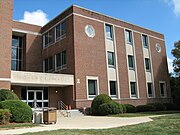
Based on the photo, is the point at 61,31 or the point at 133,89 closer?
the point at 61,31

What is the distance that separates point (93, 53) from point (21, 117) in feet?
45.4

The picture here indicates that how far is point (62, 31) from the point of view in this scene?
87.8 ft

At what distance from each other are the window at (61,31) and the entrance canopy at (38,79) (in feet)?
19.5

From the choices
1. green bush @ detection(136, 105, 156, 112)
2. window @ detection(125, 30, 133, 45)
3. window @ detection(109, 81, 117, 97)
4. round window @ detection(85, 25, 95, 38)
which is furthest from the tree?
round window @ detection(85, 25, 95, 38)

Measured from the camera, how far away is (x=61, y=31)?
26953mm

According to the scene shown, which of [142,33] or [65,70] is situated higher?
[142,33]

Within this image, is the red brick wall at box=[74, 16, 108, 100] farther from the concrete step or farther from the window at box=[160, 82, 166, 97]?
the window at box=[160, 82, 166, 97]

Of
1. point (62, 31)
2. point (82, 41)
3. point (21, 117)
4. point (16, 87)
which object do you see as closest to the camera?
point (21, 117)

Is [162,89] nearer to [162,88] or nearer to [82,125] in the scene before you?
[162,88]

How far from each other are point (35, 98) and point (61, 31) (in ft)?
29.6

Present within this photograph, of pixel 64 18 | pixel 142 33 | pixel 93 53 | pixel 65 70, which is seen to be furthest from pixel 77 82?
pixel 142 33

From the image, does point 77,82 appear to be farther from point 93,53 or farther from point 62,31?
point 62,31

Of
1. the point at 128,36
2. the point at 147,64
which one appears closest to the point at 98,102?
the point at 128,36

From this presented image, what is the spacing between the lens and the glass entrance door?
78.4 ft
